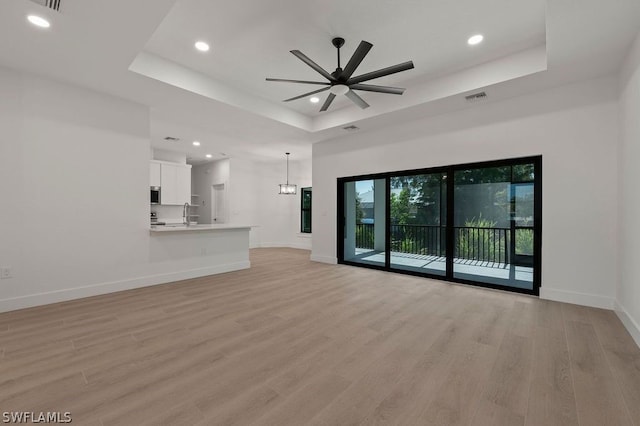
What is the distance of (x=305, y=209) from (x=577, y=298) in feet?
23.9

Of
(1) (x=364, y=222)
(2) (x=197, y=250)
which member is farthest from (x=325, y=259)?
(2) (x=197, y=250)

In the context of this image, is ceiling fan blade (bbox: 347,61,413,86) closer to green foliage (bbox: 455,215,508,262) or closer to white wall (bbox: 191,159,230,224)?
green foliage (bbox: 455,215,508,262)

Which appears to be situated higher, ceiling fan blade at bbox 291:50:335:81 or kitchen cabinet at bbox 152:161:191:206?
ceiling fan blade at bbox 291:50:335:81

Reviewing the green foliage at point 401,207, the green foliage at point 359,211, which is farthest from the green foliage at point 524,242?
the green foliage at point 359,211

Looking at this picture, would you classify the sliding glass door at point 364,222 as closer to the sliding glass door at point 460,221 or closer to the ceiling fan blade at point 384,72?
the sliding glass door at point 460,221

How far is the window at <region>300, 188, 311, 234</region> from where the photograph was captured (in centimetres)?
962

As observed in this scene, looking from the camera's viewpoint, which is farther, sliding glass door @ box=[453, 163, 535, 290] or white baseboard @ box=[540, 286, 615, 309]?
sliding glass door @ box=[453, 163, 535, 290]

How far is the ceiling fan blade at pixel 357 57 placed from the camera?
2.69 metres

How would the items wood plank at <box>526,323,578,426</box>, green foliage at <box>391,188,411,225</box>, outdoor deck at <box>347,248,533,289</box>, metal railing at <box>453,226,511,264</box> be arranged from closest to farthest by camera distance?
wood plank at <box>526,323,578,426</box> < outdoor deck at <box>347,248,533,289</box> < metal railing at <box>453,226,511,264</box> < green foliage at <box>391,188,411,225</box>

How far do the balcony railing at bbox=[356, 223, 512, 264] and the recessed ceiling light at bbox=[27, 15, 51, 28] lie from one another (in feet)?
18.3

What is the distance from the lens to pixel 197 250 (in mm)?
5168

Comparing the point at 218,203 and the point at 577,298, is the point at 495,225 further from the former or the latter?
the point at 218,203

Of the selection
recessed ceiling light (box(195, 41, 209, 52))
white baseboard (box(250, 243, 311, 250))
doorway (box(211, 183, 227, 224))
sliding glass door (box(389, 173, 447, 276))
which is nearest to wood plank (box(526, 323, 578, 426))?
sliding glass door (box(389, 173, 447, 276))

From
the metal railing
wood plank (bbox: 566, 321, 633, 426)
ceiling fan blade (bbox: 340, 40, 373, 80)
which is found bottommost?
wood plank (bbox: 566, 321, 633, 426)
